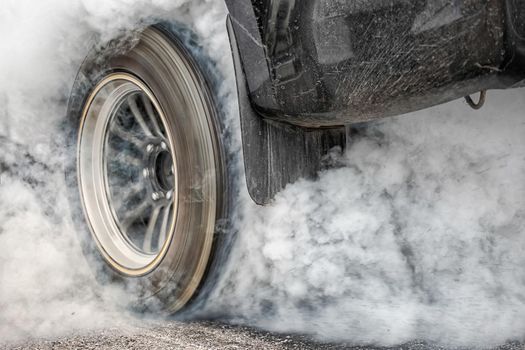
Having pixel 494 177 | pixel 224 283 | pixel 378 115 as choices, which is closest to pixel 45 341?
pixel 224 283

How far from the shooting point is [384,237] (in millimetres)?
2023

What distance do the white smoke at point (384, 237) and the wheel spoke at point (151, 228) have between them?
9.5 inches

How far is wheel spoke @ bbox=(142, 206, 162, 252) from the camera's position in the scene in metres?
2.51

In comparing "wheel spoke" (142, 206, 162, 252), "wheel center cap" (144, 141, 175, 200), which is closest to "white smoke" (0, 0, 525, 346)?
"wheel spoke" (142, 206, 162, 252)

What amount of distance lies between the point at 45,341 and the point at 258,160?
1048 millimetres

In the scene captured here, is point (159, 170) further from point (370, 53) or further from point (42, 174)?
point (370, 53)

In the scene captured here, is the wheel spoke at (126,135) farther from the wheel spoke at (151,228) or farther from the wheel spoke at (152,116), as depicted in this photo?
the wheel spoke at (151,228)

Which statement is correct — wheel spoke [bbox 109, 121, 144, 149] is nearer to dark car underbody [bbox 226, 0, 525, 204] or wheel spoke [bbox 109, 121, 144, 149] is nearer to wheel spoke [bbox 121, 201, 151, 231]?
wheel spoke [bbox 121, 201, 151, 231]

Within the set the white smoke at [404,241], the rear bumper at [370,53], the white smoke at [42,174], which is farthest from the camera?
the white smoke at [42,174]

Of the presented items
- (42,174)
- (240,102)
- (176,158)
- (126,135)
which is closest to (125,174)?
(126,135)

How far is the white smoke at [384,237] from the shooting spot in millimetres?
1844

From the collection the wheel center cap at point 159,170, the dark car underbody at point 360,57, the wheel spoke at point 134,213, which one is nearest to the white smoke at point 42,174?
the wheel spoke at point 134,213

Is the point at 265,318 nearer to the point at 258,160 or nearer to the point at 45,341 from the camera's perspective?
the point at 258,160

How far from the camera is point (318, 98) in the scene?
1527 mm
